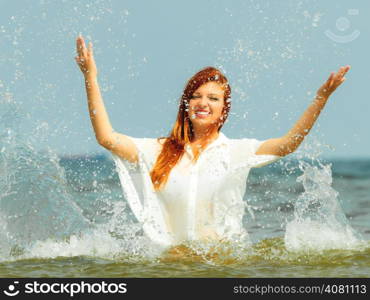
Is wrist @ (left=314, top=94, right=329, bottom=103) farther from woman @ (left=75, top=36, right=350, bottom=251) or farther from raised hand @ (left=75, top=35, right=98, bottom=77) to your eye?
raised hand @ (left=75, top=35, right=98, bottom=77)

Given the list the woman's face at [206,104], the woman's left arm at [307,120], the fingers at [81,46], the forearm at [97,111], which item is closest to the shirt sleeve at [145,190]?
the forearm at [97,111]

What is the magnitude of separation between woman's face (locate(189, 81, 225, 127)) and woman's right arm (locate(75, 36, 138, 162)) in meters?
0.76

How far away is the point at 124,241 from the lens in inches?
310

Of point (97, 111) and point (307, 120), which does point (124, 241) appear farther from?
point (307, 120)

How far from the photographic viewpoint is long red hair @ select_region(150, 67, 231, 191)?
719cm

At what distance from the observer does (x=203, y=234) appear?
23.6 feet

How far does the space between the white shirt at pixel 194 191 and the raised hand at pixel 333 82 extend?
0.79 metres

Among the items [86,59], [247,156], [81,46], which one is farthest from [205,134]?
[81,46]

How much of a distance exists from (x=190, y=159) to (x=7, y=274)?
2019 millimetres

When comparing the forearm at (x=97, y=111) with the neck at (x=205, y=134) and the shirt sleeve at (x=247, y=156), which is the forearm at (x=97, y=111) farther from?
the shirt sleeve at (x=247, y=156)

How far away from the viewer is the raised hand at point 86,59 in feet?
22.5

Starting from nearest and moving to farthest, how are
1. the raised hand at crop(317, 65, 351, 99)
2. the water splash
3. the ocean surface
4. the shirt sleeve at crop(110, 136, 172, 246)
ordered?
the raised hand at crop(317, 65, 351, 99) < the ocean surface < the shirt sleeve at crop(110, 136, 172, 246) < the water splash

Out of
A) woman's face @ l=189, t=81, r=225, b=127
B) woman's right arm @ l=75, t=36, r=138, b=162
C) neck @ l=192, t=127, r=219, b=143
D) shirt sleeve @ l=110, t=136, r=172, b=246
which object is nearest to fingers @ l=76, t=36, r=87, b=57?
woman's right arm @ l=75, t=36, r=138, b=162

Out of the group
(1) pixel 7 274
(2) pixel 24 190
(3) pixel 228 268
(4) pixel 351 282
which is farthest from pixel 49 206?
(4) pixel 351 282
